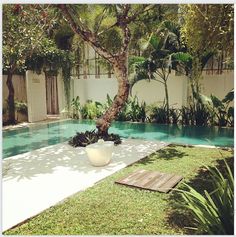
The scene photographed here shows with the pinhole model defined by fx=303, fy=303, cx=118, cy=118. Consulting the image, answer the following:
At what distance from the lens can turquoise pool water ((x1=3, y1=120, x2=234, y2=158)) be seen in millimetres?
12851

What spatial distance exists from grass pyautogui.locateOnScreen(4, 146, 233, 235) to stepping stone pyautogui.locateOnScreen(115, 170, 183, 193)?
0.18 meters

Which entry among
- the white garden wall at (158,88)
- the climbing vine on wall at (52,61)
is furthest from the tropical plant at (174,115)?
the climbing vine on wall at (52,61)

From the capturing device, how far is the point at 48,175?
7.96 meters

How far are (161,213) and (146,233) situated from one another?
2.40 ft

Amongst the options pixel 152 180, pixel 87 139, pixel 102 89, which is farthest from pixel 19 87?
pixel 152 180

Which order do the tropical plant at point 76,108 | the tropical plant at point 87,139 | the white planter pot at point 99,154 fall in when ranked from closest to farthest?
the white planter pot at point 99,154 < the tropical plant at point 87,139 < the tropical plant at point 76,108

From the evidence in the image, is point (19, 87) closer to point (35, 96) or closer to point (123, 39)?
point (35, 96)

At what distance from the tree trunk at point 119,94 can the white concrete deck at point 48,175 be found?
119 centimetres

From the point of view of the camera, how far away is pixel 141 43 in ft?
58.6

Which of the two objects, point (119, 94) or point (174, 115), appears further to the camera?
point (174, 115)

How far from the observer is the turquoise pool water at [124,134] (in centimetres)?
1285

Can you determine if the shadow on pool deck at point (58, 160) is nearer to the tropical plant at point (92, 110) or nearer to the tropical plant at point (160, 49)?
the tropical plant at point (160, 49)

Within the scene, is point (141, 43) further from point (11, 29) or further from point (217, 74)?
point (11, 29)

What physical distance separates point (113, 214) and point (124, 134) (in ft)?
32.2
